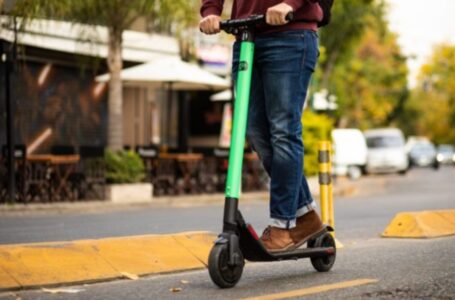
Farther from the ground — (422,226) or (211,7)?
(211,7)

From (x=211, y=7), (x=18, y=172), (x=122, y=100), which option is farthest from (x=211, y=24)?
(x=122, y=100)

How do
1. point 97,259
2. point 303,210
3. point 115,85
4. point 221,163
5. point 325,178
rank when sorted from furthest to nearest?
1. point 221,163
2. point 115,85
3. point 325,178
4. point 97,259
5. point 303,210

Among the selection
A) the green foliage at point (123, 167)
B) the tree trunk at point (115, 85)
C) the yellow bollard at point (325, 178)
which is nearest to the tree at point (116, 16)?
the tree trunk at point (115, 85)

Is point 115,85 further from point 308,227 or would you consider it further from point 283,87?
point 283,87

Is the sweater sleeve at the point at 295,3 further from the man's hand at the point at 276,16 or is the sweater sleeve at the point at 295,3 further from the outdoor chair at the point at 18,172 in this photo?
the outdoor chair at the point at 18,172

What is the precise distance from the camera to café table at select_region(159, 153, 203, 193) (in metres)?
20.3

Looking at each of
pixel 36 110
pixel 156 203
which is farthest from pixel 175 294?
pixel 36 110

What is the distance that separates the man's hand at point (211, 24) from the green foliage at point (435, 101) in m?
71.7

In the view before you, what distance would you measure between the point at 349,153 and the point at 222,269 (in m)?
34.7

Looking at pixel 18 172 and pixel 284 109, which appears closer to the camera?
pixel 284 109

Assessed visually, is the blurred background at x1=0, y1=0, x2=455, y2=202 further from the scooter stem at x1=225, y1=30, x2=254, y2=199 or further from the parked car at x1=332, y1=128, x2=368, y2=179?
the scooter stem at x1=225, y1=30, x2=254, y2=199

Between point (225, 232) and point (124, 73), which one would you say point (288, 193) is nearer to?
point (225, 232)

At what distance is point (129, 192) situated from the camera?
18.5 m

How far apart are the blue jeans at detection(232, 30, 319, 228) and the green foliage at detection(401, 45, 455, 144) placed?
7167cm
